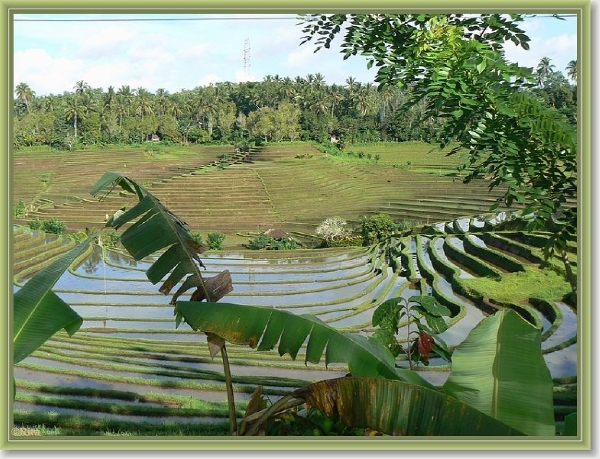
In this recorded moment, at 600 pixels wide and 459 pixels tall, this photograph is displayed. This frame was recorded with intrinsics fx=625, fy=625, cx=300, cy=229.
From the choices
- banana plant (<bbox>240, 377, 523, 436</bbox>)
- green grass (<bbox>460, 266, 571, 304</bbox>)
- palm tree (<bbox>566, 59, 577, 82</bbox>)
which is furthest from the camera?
green grass (<bbox>460, 266, 571, 304</bbox>)

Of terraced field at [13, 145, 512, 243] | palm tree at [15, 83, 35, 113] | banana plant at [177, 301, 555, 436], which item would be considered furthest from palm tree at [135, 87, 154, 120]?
banana plant at [177, 301, 555, 436]

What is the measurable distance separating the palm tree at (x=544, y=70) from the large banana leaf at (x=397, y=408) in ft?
5.78

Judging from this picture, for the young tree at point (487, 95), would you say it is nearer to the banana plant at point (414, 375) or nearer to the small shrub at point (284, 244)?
the banana plant at point (414, 375)

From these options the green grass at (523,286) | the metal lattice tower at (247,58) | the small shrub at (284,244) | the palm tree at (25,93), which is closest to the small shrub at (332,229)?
the small shrub at (284,244)

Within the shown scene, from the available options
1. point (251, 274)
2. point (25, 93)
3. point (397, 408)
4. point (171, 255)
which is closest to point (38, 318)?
point (171, 255)

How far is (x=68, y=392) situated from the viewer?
335cm

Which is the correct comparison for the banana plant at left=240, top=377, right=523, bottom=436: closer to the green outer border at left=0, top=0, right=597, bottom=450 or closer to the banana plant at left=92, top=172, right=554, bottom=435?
the banana plant at left=92, top=172, right=554, bottom=435

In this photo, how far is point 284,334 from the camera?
6.02 feet

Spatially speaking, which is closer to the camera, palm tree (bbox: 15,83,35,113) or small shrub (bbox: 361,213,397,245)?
palm tree (bbox: 15,83,35,113)

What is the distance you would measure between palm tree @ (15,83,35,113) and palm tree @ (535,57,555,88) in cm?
233

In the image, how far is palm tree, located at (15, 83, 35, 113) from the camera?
2.89 m

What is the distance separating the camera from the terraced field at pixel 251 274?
331 centimetres

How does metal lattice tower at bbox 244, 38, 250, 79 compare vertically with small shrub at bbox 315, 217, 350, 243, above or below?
above

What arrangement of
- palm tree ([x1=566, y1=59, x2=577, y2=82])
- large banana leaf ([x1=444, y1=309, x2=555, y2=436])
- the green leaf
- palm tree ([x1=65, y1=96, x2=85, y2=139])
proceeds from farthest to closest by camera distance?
palm tree ([x1=65, y1=96, x2=85, y2=139])
palm tree ([x1=566, y1=59, x2=577, y2=82])
the green leaf
large banana leaf ([x1=444, y1=309, x2=555, y2=436])
